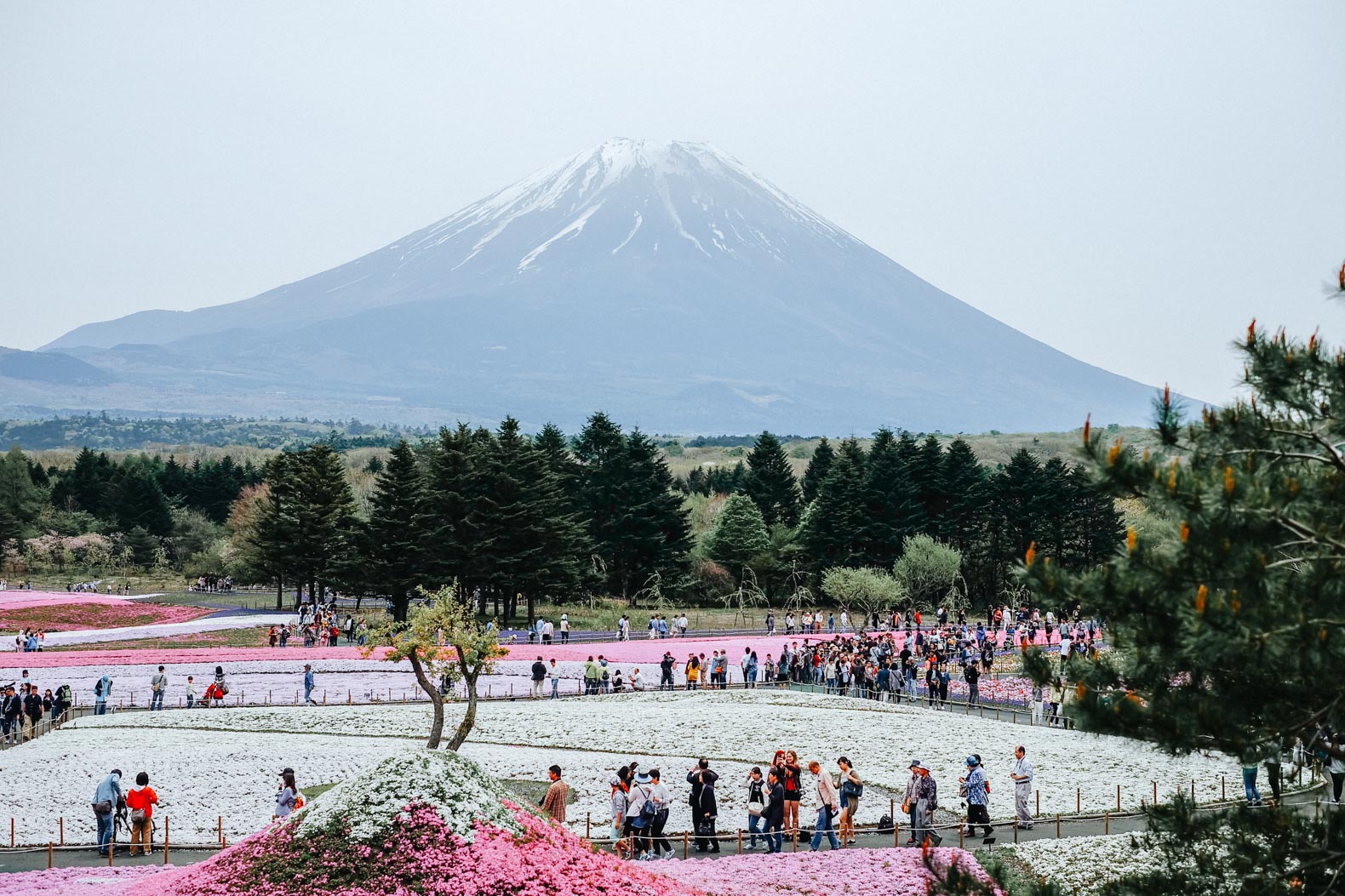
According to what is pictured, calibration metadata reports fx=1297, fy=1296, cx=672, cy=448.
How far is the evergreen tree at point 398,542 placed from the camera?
2655 inches

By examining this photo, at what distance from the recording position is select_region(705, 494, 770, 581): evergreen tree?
82062 mm

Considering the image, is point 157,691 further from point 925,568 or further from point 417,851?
point 925,568

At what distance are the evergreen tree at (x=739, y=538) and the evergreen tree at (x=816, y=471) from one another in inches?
497

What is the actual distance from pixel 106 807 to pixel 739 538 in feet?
203

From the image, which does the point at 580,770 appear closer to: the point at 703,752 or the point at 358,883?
the point at 703,752

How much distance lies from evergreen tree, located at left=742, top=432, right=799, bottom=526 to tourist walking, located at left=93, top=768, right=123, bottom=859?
2801 inches

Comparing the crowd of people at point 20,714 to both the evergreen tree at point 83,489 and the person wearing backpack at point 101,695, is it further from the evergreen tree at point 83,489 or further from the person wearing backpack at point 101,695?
the evergreen tree at point 83,489

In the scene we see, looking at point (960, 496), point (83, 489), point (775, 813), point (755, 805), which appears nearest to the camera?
point (775, 813)

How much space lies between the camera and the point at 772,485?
9481cm

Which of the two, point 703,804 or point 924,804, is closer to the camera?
point 924,804

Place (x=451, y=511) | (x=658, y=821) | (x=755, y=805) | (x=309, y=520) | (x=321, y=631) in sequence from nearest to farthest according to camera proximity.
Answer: (x=658, y=821)
(x=755, y=805)
(x=321, y=631)
(x=451, y=511)
(x=309, y=520)

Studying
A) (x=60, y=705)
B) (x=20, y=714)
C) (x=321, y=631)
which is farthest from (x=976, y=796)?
(x=321, y=631)

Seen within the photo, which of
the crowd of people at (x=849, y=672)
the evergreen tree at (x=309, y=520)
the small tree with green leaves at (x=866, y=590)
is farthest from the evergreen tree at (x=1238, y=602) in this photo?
the evergreen tree at (x=309, y=520)

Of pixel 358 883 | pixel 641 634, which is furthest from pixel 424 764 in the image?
pixel 641 634
